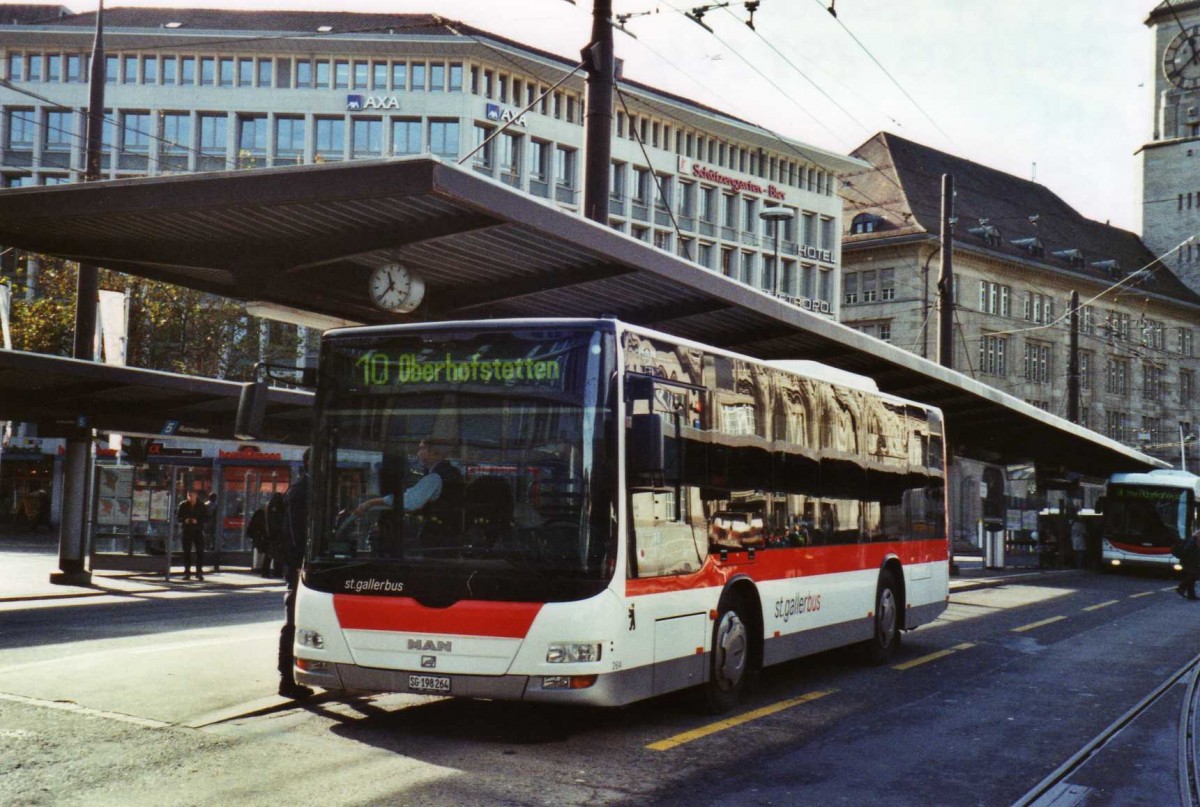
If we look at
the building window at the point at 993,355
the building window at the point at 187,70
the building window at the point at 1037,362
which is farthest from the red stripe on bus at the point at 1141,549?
the building window at the point at 187,70

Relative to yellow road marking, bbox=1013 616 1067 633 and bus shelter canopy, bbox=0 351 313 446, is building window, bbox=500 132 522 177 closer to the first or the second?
bus shelter canopy, bbox=0 351 313 446

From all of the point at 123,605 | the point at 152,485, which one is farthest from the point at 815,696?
the point at 152,485

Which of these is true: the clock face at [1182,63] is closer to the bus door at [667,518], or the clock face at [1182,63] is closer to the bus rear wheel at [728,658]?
the bus rear wheel at [728,658]

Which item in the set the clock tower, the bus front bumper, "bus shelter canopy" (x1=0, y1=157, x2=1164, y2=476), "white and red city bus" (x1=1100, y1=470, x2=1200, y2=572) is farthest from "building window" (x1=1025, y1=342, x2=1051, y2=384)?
the bus front bumper

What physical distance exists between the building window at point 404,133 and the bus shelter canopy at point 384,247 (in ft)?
149

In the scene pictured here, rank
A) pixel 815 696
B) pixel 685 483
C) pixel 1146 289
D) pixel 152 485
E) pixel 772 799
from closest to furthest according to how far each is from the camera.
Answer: pixel 772 799, pixel 685 483, pixel 815 696, pixel 152 485, pixel 1146 289

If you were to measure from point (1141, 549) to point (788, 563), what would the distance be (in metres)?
30.9

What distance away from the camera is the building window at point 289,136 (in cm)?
6284

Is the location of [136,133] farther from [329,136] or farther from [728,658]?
[728,658]

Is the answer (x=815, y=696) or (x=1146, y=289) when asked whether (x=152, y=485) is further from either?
(x=1146, y=289)

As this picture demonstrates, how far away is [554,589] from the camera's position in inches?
344

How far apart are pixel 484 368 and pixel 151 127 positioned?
57941 millimetres

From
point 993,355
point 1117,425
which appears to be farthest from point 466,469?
point 1117,425

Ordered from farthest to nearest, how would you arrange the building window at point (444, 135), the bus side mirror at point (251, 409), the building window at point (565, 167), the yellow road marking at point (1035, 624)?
1. the building window at point (565, 167)
2. the building window at point (444, 135)
3. the yellow road marking at point (1035, 624)
4. the bus side mirror at point (251, 409)
